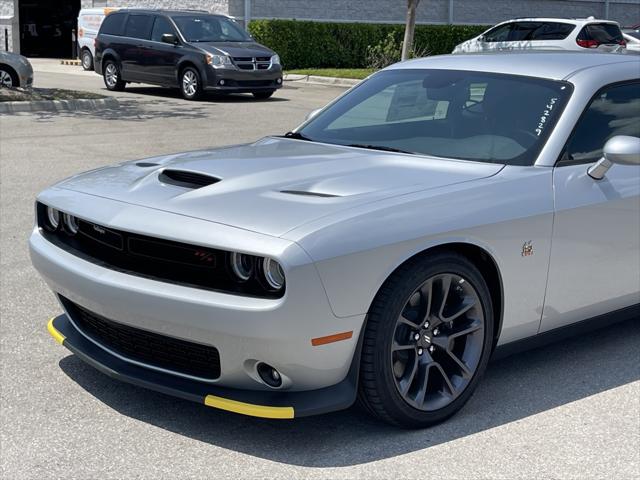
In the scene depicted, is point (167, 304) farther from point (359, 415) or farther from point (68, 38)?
Result: point (68, 38)

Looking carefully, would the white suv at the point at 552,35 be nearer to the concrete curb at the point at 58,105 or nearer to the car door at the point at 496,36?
the car door at the point at 496,36

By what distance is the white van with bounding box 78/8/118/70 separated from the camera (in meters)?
27.8

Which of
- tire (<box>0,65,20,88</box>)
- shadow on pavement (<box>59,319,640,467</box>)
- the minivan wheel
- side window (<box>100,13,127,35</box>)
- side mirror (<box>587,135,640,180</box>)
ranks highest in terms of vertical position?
side mirror (<box>587,135,640,180</box>)

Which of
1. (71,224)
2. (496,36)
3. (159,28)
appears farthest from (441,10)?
(71,224)

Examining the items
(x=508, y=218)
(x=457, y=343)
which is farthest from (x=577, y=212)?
(x=457, y=343)

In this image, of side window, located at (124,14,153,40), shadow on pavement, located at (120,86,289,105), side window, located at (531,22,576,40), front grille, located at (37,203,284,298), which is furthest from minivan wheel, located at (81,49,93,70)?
front grille, located at (37,203,284,298)

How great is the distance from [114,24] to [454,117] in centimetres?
1835

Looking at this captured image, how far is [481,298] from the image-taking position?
4492 millimetres

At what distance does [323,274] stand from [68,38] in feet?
121

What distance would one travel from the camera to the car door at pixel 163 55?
2078 cm

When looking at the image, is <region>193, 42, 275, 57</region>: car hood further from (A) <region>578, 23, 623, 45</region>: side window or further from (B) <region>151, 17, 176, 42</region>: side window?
(A) <region>578, 23, 623, 45</region>: side window

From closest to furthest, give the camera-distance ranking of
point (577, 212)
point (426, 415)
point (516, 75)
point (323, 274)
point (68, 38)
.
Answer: point (323, 274) < point (426, 415) < point (577, 212) < point (516, 75) < point (68, 38)

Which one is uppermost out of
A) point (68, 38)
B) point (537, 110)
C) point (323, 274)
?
point (537, 110)

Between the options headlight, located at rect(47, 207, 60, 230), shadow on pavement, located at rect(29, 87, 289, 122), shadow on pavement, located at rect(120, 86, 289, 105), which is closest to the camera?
headlight, located at rect(47, 207, 60, 230)
